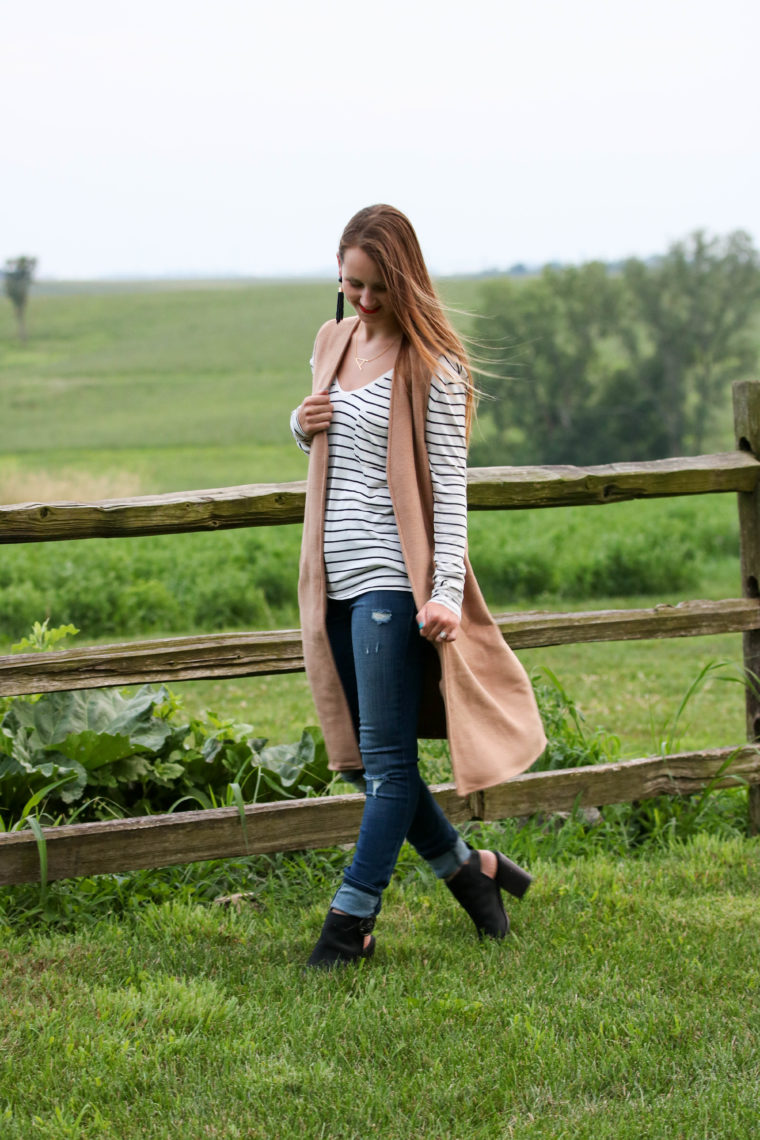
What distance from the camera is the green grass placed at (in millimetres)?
2406

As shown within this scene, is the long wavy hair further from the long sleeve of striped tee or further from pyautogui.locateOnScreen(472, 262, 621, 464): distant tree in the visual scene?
pyautogui.locateOnScreen(472, 262, 621, 464): distant tree

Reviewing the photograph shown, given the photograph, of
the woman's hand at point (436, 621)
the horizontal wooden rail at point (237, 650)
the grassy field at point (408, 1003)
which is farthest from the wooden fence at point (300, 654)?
the woman's hand at point (436, 621)

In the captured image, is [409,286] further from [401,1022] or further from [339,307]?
[401,1022]

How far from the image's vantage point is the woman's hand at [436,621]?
9.38ft

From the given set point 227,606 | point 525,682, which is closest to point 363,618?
point 525,682

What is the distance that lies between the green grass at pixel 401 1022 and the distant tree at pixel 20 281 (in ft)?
230

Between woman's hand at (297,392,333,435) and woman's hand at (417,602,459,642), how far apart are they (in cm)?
55

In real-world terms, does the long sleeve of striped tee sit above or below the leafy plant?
above

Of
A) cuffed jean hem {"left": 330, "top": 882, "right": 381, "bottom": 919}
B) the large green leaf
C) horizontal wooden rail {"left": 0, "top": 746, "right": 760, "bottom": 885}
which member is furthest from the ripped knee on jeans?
the large green leaf

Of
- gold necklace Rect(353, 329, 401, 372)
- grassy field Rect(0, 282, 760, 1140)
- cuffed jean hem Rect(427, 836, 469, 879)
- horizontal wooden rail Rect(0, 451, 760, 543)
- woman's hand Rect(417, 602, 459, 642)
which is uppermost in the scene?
gold necklace Rect(353, 329, 401, 372)

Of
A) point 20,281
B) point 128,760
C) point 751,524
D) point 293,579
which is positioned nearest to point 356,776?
point 128,760

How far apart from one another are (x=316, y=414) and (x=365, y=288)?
35cm

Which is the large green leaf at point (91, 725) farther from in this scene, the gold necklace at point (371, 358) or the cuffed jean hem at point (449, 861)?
the gold necklace at point (371, 358)

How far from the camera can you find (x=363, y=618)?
2945 mm
